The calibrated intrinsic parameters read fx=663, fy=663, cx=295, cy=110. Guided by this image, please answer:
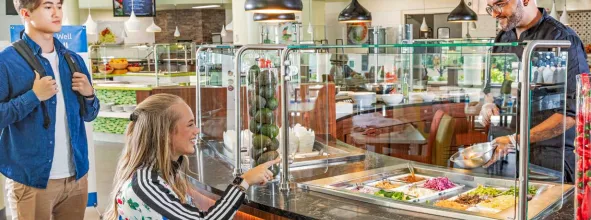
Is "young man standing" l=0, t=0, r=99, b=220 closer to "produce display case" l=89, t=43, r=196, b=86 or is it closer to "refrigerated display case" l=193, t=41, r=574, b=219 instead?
"refrigerated display case" l=193, t=41, r=574, b=219

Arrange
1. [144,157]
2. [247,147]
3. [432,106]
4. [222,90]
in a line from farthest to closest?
[432,106] → [222,90] → [247,147] → [144,157]

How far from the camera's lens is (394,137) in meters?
4.39

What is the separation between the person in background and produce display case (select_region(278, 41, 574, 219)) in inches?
0.5

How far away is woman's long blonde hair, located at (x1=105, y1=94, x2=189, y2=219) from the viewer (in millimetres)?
1957

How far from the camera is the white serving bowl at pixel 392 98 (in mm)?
5102

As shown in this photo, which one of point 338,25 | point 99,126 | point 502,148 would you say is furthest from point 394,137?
point 338,25

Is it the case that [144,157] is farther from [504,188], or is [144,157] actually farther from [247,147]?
[504,188]

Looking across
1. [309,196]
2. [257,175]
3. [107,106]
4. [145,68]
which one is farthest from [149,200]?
[145,68]

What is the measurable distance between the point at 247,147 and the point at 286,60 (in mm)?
486

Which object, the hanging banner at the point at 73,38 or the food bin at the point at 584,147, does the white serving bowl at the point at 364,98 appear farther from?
the food bin at the point at 584,147

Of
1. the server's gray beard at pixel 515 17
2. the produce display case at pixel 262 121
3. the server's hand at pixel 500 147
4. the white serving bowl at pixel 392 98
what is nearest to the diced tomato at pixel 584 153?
the server's hand at pixel 500 147

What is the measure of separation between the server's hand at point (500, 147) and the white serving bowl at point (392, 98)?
257 cm

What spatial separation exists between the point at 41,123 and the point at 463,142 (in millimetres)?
1989

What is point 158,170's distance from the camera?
195 cm
